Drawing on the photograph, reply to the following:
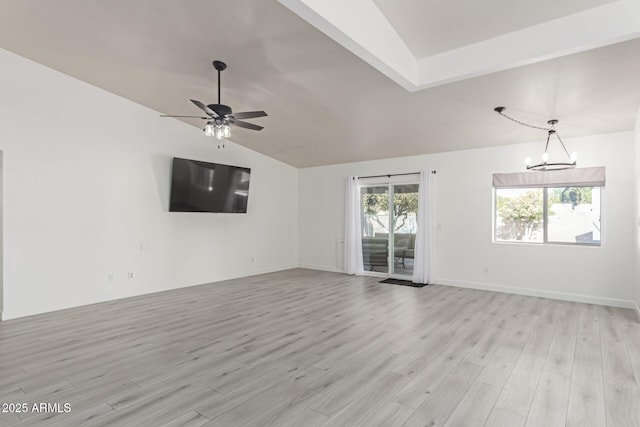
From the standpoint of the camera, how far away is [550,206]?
230 inches

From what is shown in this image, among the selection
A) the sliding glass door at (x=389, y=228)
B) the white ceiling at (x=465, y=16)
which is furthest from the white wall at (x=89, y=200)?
the white ceiling at (x=465, y=16)

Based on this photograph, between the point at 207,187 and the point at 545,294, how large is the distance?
244 inches

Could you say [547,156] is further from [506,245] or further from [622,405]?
[622,405]

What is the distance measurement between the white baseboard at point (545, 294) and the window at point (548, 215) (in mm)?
852

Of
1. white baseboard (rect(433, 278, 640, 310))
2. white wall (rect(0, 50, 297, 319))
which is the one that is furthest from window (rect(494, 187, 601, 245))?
white wall (rect(0, 50, 297, 319))

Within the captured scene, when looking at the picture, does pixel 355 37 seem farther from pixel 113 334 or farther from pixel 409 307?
pixel 113 334

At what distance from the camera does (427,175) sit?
22.5 ft

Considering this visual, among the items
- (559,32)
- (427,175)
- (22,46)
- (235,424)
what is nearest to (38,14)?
(22,46)

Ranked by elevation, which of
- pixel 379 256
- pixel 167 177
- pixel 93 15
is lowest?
pixel 379 256

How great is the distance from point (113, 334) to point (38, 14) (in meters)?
3.51

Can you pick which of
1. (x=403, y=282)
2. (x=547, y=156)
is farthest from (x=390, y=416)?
(x=403, y=282)

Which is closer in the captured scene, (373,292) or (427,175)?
(373,292)

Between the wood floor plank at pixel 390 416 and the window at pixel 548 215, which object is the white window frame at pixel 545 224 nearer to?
the window at pixel 548 215

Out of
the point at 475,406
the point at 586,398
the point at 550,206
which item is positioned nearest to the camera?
the point at 475,406
